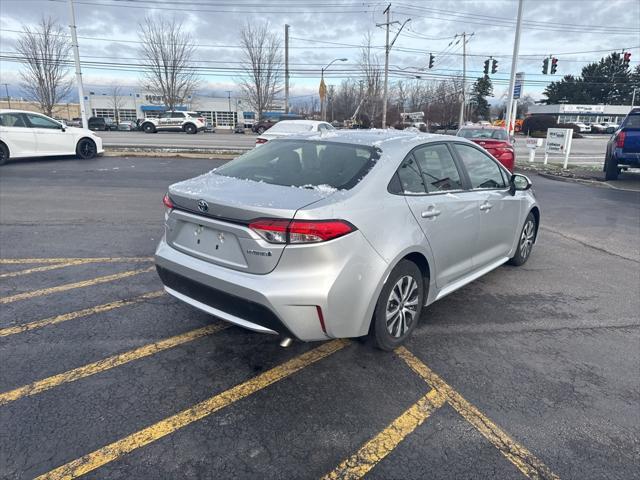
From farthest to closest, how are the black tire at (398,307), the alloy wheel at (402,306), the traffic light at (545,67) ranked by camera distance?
the traffic light at (545,67) < the alloy wheel at (402,306) < the black tire at (398,307)

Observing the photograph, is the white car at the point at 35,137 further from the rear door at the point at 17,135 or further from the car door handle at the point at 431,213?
the car door handle at the point at 431,213

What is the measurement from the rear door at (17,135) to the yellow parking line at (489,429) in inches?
568

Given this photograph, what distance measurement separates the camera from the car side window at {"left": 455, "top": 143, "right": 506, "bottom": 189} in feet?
13.7

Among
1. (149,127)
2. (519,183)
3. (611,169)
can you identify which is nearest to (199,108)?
(149,127)

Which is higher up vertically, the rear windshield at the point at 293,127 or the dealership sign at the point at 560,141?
the rear windshield at the point at 293,127

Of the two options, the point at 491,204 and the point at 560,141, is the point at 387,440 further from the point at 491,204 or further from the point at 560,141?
the point at 560,141

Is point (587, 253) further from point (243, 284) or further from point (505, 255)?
point (243, 284)

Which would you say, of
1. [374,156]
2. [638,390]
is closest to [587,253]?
[638,390]

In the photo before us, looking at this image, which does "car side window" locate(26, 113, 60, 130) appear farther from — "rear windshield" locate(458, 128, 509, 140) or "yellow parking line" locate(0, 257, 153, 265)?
"rear windshield" locate(458, 128, 509, 140)

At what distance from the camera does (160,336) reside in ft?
11.5

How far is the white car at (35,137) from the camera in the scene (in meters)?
13.3

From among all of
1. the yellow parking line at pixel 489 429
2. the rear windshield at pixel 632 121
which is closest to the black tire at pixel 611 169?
the rear windshield at pixel 632 121

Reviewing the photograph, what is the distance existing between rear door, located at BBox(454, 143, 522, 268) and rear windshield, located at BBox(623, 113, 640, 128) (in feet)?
33.7

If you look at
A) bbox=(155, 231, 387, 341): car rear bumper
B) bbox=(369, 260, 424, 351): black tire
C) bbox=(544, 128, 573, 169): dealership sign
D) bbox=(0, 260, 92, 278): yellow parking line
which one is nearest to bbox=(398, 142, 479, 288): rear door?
bbox=(369, 260, 424, 351): black tire
